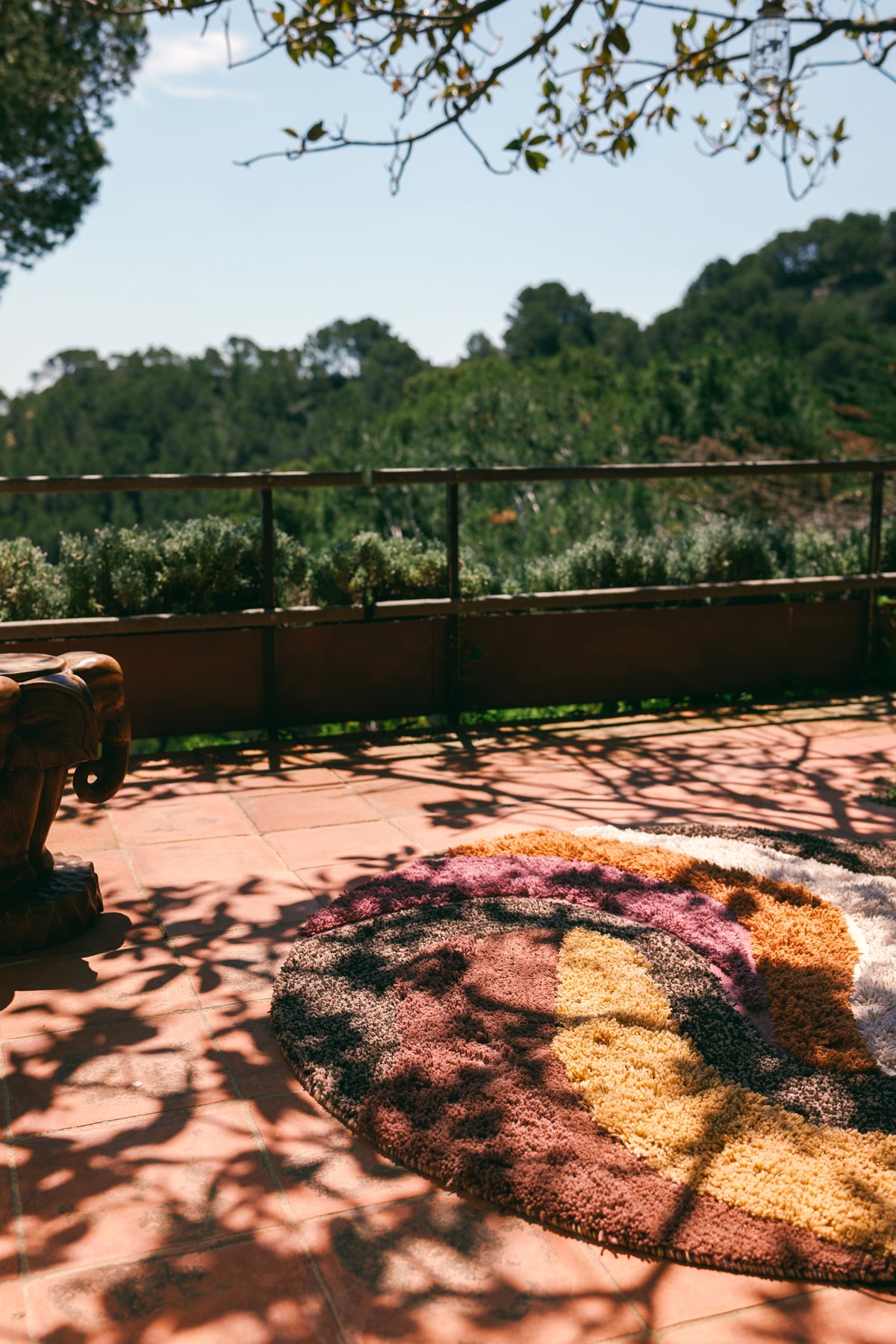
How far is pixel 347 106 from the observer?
15.2ft

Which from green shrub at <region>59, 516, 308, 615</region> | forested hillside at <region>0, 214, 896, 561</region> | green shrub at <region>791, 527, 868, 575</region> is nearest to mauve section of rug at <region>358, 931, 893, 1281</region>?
green shrub at <region>59, 516, 308, 615</region>

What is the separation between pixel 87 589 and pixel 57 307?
36.2 metres

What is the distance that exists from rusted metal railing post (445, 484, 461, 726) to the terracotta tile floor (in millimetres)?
1473

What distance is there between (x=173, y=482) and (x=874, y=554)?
12.4 ft

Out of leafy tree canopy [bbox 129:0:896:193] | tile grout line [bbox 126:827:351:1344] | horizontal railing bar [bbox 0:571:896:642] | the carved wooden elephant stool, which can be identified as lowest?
tile grout line [bbox 126:827:351:1344]

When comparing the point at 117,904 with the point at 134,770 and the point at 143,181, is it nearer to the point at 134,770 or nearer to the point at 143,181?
the point at 134,770

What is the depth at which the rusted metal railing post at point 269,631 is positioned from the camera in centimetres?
498

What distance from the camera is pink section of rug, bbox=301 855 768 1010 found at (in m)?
2.83

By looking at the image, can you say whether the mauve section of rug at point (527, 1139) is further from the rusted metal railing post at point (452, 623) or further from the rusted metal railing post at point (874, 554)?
the rusted metal railing post at point (874, 554)

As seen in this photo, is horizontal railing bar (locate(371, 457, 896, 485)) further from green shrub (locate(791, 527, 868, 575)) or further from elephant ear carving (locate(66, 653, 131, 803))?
elephant ear carving (locate(66, 653, 131, 803))

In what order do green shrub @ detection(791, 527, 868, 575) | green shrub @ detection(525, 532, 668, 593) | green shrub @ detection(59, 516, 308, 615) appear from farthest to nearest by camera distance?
green shrub @ detection(791, 527, 868, 575) → green shrub @ detection(525, 532, 668, 593) → green shrub @ detection(59, 516, 308, 615)

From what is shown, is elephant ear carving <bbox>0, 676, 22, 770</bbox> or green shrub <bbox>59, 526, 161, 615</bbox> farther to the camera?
green shrub <bbox>59, 526, 161, 615</bbox>

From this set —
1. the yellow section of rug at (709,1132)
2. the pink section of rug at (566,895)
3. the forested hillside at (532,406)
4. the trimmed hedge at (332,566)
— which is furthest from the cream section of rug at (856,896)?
the forested hillside at (532,406)

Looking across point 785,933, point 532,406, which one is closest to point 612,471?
point 785,933
